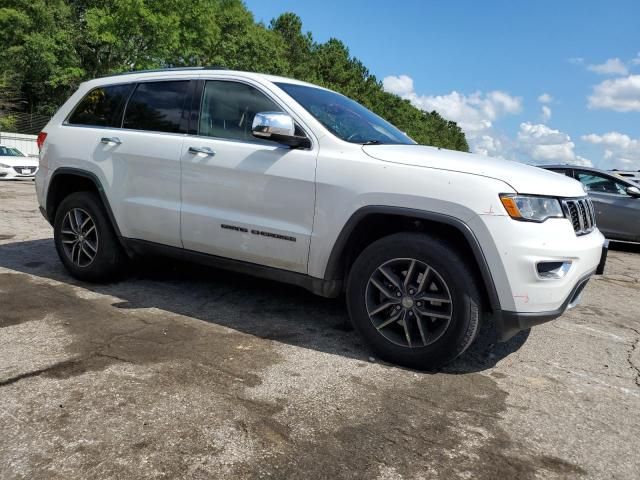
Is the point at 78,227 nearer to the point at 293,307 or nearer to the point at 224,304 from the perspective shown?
the point at 224,304

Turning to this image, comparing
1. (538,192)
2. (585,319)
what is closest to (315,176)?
(538,192)

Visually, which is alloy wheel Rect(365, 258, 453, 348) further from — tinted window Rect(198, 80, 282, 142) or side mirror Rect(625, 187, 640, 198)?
side mirror Rect(625, 187, 640, 198)

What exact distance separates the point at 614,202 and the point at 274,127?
8.70 m

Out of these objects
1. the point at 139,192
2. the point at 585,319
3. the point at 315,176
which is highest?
the point at 315,176

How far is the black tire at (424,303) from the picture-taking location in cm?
321

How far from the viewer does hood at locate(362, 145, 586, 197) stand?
3174 millimetres

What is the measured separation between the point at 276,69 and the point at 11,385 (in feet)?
117

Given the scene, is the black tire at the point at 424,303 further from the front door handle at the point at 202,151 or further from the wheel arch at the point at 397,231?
the front door handle at the point at 202,151

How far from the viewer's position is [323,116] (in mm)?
3926

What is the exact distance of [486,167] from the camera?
3281 mm

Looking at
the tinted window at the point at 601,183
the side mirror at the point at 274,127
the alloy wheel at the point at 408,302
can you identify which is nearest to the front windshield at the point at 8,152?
the tinted window at the point at 601,183

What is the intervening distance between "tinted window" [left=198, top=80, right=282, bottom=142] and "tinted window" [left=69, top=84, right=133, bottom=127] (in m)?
0.97

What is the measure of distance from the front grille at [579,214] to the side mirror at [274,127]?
1677 mm

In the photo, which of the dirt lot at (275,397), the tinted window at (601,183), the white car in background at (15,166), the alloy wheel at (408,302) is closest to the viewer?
the dirt lot at (275,397)
